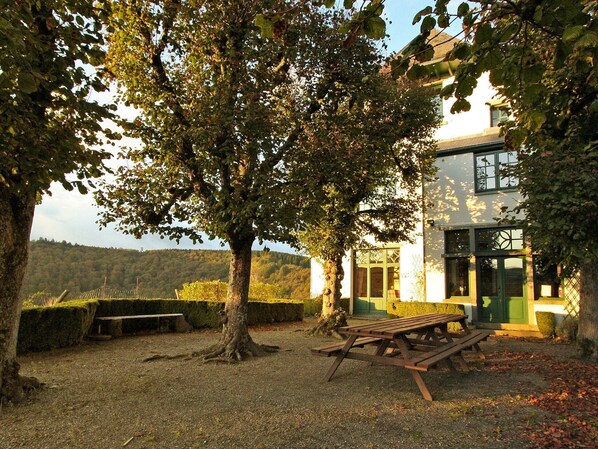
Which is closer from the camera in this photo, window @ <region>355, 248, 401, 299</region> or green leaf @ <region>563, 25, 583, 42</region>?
green leaf @ <region>563, 25, 583, 42</region>

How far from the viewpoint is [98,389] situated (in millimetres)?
5605

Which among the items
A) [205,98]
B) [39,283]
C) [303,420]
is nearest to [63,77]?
[205,98]

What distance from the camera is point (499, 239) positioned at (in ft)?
47.5

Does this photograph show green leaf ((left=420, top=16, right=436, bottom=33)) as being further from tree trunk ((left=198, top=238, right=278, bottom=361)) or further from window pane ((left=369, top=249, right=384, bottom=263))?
window pane ((left=369, top=249, right=384, bottom=263))

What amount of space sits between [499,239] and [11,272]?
14294 millimetres

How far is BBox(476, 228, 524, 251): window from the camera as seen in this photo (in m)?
14.1

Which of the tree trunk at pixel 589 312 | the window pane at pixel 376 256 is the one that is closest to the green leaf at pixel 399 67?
the tree trunk at pixel 589 312

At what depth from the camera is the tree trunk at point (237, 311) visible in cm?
823

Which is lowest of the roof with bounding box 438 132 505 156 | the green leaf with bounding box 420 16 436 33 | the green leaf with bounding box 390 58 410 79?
the green leaf with bounding box 390 58 410 79

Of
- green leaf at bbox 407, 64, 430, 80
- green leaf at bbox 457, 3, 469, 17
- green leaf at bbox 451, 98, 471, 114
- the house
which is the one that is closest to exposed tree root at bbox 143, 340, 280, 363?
green leaf at bbox 451, 98, 471, 114

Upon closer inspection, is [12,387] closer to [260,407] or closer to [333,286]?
[260,407]

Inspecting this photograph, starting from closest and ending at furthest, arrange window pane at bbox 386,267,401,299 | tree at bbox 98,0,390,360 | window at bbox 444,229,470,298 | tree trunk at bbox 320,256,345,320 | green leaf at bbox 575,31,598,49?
1. green leaf at bbox 575,31,598,49
2. tree at bbox 98,0,390,360
3. tree trunk at bbox 320,256,345,320
4. window at bbox 444,229,470,298
5. window pane at bbox 386,267,401,299

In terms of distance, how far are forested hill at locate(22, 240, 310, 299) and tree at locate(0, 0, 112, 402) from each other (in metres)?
13.7

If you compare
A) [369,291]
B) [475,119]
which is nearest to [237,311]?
[369,291]
